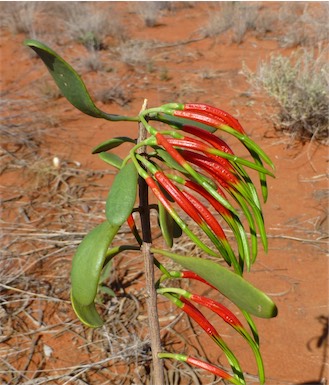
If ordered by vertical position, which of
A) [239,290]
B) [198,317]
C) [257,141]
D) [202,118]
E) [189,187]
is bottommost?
[257,141]

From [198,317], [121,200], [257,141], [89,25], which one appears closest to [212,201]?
[121,200]

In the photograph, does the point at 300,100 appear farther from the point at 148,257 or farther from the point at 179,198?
the point at 179,198

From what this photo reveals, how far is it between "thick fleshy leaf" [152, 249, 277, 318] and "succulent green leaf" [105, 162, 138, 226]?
5.4 inches

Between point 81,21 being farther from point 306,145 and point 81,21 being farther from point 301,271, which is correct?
point 301,271

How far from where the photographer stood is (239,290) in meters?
0.71

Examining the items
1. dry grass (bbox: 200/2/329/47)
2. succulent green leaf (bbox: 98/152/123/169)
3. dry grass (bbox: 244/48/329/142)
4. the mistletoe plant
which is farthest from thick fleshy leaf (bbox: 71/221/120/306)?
dry grass (bbox: 200/2/329/47)

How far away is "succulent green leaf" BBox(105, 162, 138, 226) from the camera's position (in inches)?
29.1

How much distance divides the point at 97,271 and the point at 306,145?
2.97 metres

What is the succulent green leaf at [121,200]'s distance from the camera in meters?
0.74

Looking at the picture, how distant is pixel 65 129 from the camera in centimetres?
374

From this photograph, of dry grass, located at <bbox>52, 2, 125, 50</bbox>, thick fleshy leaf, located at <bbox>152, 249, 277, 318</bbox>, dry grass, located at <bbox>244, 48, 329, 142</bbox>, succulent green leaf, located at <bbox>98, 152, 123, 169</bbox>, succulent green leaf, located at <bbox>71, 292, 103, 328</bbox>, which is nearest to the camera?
thick fleshy leaf, located at <bbox>152, 249, 277, 318</bbox>

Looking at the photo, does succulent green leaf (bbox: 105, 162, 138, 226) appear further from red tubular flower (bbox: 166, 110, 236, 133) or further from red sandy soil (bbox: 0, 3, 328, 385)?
red sandy soil (bbox: 0, 3, 328, 385)

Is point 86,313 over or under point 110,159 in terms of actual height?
under

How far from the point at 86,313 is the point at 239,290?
1.00 feet
